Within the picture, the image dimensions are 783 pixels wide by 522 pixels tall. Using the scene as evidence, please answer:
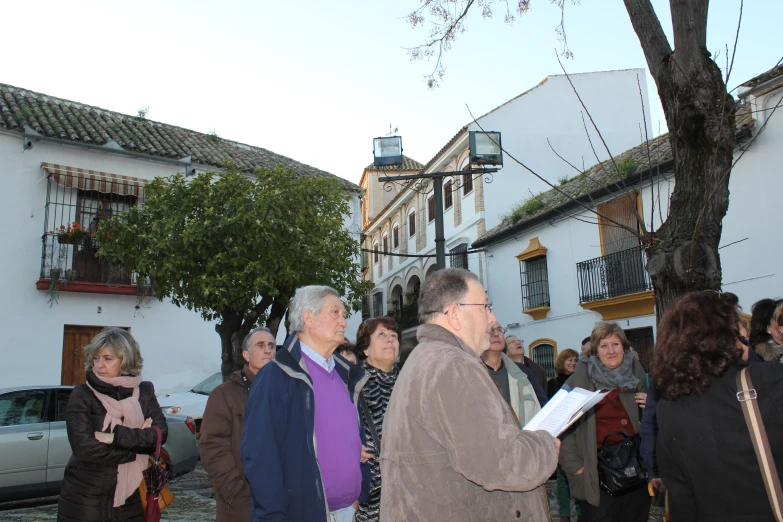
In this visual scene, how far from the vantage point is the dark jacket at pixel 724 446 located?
7.29 feet

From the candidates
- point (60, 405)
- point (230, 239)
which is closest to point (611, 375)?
point (60, 405)

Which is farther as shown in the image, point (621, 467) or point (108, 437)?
point (621, 467)

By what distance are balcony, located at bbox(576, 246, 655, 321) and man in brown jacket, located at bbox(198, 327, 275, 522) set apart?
11.2 meters

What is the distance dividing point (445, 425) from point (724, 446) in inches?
41.2

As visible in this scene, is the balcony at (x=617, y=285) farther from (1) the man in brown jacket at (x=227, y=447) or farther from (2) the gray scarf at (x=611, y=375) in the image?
(1) the man in brown jacket at (x=227, y=447)

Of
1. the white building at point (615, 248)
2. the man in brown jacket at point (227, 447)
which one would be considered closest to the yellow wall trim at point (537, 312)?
the white building at point (615, 248)

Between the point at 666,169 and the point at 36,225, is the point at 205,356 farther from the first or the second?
the point at 666,169

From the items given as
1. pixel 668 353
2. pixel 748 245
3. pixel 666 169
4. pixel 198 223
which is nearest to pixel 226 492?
pixel 668 353

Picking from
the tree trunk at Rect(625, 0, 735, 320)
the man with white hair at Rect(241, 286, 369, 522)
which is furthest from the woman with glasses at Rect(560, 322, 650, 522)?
the man with white hair at Rect(241, 286, 369, 522)

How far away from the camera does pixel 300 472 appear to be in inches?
113

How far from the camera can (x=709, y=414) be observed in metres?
2.34

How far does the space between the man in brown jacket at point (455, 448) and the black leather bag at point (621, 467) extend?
2184mm

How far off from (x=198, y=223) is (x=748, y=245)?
9454mm

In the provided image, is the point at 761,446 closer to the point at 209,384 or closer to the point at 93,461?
Result: the point at 93,461
